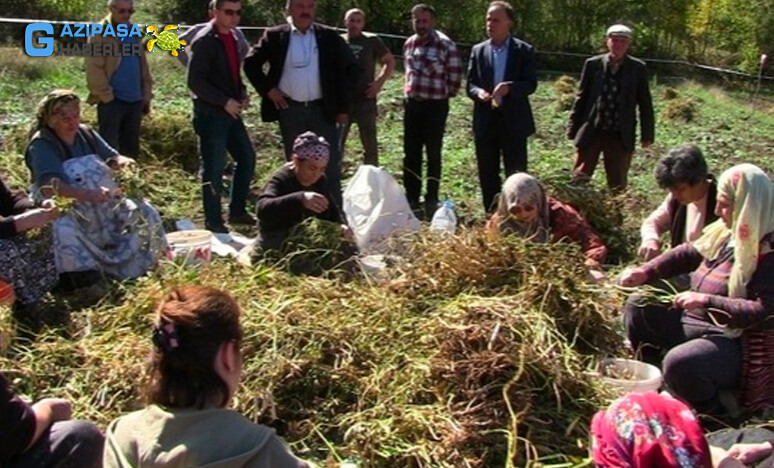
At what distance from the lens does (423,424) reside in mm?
3221

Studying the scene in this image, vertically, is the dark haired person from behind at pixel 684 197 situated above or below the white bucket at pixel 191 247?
above

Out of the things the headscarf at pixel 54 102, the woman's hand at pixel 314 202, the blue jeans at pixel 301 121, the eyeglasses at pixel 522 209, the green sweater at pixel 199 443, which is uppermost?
the headscarf at pixel 54 102

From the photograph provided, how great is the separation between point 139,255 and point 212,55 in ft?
5.68

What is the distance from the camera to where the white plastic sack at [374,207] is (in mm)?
5758

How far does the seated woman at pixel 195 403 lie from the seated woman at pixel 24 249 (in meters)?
2.72

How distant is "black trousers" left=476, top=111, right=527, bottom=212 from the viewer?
21.6 feet

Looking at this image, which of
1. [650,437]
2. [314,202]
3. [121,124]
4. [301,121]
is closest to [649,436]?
[650,437]

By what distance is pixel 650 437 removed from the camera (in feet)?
6.82

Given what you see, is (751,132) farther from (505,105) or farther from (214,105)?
(214,105)

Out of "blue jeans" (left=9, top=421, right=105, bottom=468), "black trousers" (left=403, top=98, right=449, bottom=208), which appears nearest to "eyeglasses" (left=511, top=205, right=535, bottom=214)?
"black trousers" (left=403, top=98, right=449, bottom=208)

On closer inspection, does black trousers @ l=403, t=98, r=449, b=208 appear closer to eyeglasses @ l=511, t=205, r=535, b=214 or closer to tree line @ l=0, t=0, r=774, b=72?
eyeglasses @ l=511, t=205, r=535, b=214

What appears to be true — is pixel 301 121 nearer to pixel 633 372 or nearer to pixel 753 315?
pixel 633 372

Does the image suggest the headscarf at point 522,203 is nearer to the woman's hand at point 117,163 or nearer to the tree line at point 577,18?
the woman's hand at point 117,163

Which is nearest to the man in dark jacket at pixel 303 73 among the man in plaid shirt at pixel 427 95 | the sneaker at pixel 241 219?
the sneaker at pixel 241 219
